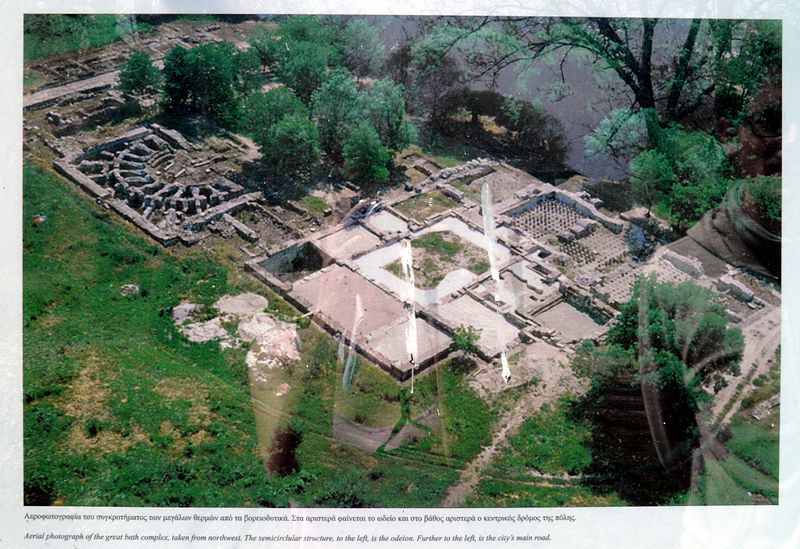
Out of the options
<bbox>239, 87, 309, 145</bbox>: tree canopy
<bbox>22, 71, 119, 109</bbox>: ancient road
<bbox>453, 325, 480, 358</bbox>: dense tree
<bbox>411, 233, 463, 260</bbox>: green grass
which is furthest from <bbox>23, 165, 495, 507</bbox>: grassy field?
<bbox>239, 87, 309, 145</bbox>: tree canopy

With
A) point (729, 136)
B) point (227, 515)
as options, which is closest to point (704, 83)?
point (729, 136)

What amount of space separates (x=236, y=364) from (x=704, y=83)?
7806 millimetres

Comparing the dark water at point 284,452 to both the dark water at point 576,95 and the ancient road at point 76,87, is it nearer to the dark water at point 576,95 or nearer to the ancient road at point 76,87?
the ancient road at point 76,87

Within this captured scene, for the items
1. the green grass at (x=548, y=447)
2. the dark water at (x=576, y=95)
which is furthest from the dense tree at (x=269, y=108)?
the green grass at (x=548, y=447)

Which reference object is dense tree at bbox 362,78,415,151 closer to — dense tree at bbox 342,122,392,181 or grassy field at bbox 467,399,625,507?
dense tree at bbox 342,122,392,181

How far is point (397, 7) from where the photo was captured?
34.8ft

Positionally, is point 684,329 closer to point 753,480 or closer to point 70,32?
point 753,480

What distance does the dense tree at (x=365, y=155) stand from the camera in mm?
13523

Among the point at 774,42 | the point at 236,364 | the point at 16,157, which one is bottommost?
the point at 236,364

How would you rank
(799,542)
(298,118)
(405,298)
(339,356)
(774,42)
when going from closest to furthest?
(799,542), (774,42), (339,356), (405,298), (298,118)

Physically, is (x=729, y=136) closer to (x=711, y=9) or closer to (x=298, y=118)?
(x=711, y=9)

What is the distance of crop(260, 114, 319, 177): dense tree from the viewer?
13.6m

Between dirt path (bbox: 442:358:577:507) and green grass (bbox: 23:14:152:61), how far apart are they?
7063mm

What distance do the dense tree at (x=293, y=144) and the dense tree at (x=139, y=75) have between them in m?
1.97
